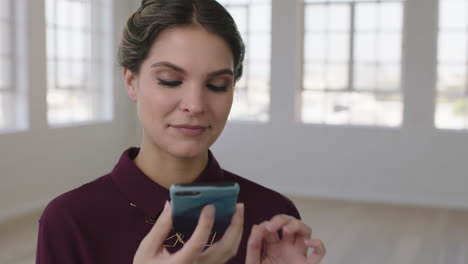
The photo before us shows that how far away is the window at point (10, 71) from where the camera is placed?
20.5ft

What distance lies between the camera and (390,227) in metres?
6.09

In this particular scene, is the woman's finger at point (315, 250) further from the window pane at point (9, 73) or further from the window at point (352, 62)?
the window at point (352, 62)

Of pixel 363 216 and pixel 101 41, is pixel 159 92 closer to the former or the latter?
pixel 363 216

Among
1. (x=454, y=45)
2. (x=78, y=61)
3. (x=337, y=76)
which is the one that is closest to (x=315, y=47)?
(x=337, y=76)

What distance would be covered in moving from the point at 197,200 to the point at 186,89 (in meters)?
0.29

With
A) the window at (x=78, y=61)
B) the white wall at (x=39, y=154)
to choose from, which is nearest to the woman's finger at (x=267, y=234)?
the white wall at (x=39, y=154)

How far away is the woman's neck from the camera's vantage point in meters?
1.33

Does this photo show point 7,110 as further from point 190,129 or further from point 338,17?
point 190,129

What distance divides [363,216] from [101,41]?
4.03m

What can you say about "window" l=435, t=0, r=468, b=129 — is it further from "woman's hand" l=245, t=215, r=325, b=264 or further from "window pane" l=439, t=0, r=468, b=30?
"woman's hand" l=245, t=215, r=325, b=264

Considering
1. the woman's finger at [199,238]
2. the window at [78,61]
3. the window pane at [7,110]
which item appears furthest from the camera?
the window at [78,61]

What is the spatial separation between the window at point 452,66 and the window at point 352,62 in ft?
1.62

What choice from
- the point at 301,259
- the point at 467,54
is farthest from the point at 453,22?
the point at 301,259

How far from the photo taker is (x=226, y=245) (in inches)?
39.5
